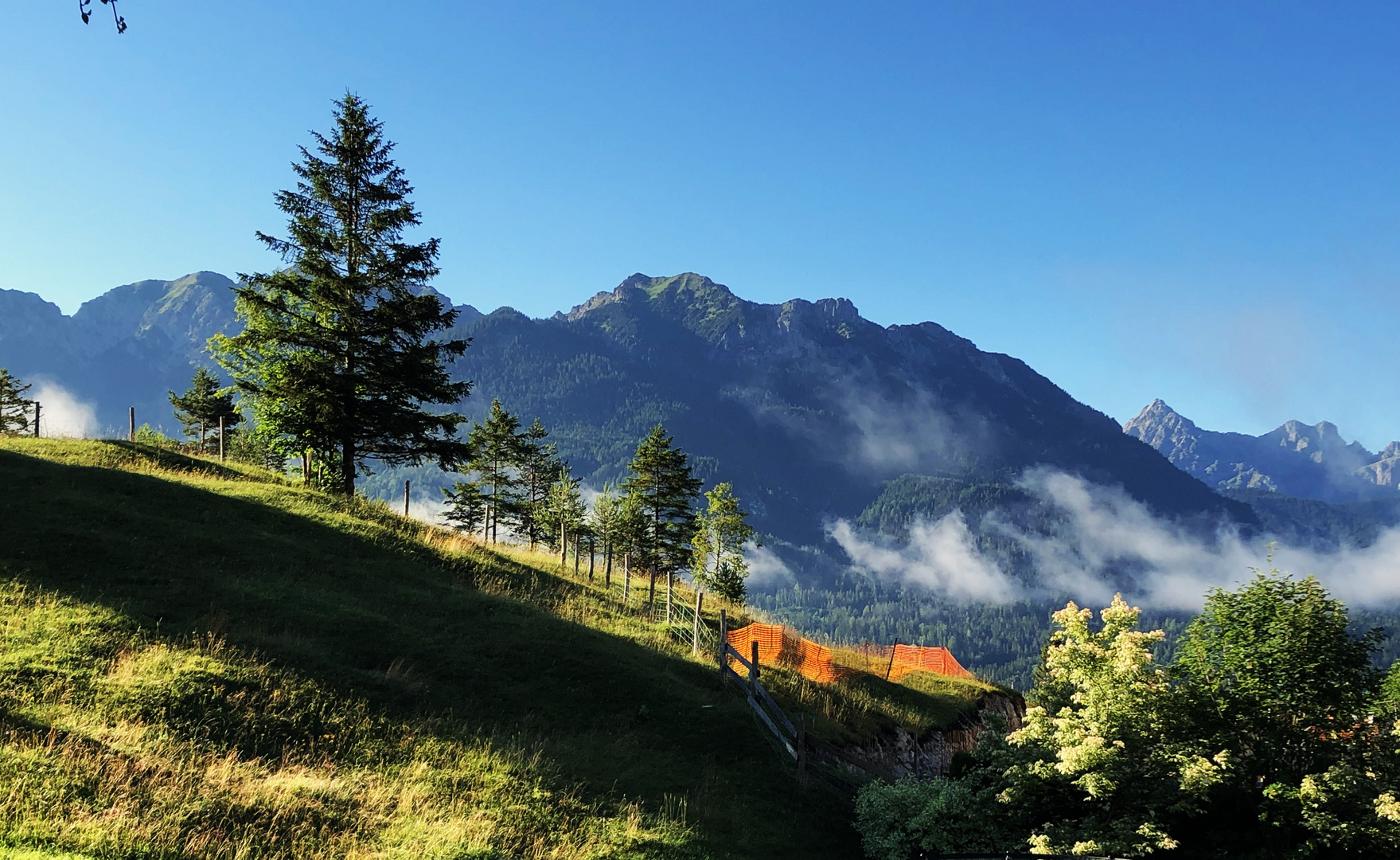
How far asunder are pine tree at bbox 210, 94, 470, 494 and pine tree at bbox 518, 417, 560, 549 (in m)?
28.8

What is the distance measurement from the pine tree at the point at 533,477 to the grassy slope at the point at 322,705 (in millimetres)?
34013

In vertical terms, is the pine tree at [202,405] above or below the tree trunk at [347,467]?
above

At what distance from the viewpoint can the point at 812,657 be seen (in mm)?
29656

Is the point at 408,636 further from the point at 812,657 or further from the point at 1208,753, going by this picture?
the point at 812,657

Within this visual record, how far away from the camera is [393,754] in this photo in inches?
504

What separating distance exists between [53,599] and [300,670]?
5.35 m

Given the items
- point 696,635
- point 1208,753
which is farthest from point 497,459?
point 1208,753

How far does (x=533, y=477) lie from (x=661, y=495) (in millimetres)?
14441

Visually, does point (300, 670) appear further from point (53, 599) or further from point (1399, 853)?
point (1399, 853)

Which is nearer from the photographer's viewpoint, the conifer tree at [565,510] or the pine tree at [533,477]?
the conifer tree at [565,510]

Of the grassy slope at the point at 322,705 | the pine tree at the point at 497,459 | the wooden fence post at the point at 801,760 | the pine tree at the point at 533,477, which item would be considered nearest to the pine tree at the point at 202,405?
the pine tree at the point at 497,459

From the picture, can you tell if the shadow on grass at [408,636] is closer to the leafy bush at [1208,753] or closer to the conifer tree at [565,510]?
the leafy bush at [1208,753]

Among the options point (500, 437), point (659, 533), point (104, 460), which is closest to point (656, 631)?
point (104, 460)

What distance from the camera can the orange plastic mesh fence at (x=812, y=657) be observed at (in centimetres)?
2789
